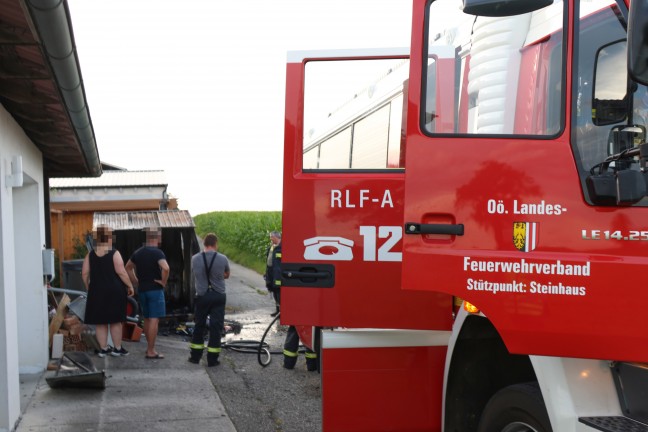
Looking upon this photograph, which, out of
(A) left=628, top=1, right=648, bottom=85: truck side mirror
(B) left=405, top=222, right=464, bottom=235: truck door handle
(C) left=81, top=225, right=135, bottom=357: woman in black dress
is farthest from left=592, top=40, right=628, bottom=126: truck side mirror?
(C) left=81, top=225, right=135, bottom=357: woman in black dress

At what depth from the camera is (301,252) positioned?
455 centimetres

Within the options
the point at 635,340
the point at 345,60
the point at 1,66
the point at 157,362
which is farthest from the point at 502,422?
the point at 157,362

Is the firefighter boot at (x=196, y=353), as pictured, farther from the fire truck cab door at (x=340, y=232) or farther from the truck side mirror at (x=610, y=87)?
the truck side mirror at (x=610, y=87)

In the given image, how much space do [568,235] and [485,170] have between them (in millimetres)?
446

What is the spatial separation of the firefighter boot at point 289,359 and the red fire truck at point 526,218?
5.40 m

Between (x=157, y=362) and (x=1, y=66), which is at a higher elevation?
(x=1, y=66)

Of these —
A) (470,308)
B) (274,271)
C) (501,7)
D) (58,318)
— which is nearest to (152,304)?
(58,318)

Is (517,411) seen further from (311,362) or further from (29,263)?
(29,263)

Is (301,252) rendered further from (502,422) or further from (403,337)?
(502,422)

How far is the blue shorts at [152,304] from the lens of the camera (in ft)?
33.3

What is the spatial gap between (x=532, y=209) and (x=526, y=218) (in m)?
0.05

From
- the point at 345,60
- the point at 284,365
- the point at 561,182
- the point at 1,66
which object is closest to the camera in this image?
the point at 561,182

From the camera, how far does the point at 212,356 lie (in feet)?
32.0

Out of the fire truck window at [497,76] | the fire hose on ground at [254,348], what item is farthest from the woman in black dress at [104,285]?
the fire truck window at [497,76]
